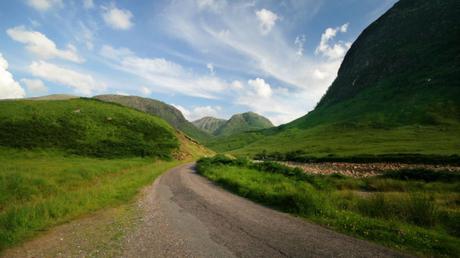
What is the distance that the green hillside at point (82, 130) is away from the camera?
5492 cm

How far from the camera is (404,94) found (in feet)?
472

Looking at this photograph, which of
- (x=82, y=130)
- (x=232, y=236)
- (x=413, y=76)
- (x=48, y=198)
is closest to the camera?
(x=232, y=236)

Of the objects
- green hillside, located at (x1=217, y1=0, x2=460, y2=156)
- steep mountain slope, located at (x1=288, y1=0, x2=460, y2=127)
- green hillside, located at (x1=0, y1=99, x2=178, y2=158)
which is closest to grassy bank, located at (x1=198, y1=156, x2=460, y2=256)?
green hillside, located at (x1=0, y1=99, x2=178, y2=158)

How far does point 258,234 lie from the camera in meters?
10.7

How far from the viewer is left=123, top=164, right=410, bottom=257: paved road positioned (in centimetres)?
881

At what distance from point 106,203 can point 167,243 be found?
29.9 ft

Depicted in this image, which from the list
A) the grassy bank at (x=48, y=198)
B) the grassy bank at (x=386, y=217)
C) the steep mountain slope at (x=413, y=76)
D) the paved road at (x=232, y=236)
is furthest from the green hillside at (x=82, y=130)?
the steep mountain slope at (x=413, y=76)

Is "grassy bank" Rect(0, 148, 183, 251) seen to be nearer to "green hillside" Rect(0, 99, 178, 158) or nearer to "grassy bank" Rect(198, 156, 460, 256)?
"grassy bank" Rect(198, 156, 460, 256)

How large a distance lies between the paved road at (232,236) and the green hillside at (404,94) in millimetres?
78921

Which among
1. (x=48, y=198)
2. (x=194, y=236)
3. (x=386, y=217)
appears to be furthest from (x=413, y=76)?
(x=48, y=198)

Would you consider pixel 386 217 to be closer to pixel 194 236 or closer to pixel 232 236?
pixel 232 236

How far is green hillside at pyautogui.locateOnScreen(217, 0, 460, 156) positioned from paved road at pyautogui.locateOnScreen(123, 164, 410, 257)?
7892cm

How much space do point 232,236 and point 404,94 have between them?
169047mm

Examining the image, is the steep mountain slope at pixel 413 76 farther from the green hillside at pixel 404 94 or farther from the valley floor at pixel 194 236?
the valley floor at pixel 194 236
